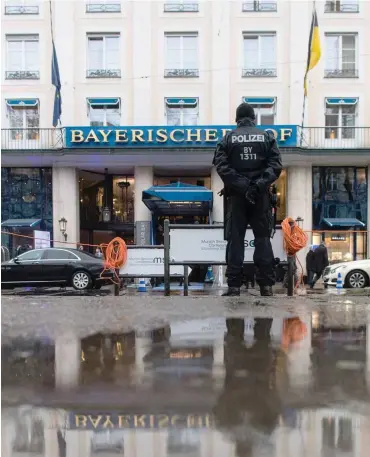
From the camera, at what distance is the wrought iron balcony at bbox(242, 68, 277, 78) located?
2617 centimetres

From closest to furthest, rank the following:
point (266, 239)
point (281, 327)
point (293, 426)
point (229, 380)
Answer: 1. point (293, 426)
2. point (229, 380)
3. point (281, 327)
4. point (266, 239)

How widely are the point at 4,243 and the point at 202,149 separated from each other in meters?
12.5

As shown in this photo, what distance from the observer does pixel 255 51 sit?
26297 mm

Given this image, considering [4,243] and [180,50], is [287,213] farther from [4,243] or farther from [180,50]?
[4,243]

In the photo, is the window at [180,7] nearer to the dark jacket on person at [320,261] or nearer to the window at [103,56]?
the window at [103,56]

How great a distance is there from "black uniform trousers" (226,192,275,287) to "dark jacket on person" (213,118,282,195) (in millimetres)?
231

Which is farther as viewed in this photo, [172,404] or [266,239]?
[266,239]

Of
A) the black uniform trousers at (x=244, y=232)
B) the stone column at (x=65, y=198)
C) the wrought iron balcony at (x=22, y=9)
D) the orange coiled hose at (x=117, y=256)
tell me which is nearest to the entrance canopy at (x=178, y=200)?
the stone column at (x=65, y=198)

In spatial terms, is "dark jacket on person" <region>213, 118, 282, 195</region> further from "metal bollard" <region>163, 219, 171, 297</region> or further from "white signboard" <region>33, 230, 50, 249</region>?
"white signboard" <region>33, 230, 50, 249</region>

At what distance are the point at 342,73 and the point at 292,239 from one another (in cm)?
2269

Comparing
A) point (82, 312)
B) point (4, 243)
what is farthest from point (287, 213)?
point (82, 312)

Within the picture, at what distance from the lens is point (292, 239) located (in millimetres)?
6734

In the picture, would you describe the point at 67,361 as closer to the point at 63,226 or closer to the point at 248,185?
the point at 248,185

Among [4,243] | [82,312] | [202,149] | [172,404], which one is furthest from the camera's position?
[4,243]
